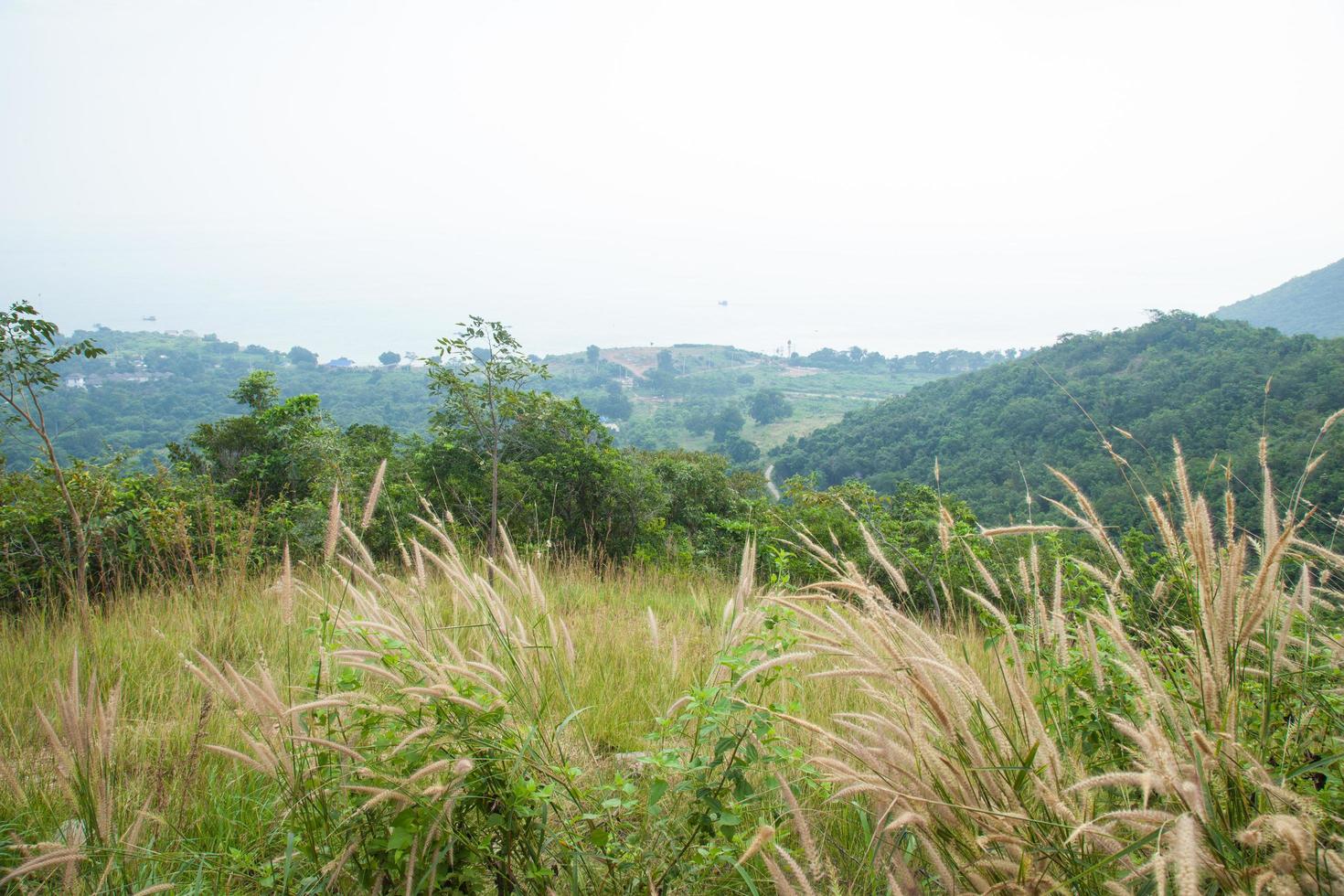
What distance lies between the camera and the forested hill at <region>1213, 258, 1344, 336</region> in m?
86.4

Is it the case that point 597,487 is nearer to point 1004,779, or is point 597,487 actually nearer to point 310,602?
point 310,602

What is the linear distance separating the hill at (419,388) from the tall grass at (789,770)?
13.9ft

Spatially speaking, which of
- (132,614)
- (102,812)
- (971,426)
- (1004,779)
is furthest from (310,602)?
(971,426)

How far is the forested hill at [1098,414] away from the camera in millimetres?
25672

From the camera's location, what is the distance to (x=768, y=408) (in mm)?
91500

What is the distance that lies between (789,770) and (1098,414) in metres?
48.8

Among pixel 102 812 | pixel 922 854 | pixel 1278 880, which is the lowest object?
pixel 922 854

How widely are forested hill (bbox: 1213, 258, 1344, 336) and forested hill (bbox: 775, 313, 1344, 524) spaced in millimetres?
51485

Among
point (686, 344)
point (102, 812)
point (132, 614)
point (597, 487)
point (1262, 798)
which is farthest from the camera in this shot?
point (686, 344)

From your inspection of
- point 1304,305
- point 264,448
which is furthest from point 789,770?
point 1304,305

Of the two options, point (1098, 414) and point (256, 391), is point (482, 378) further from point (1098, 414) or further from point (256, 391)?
point (1098, 414)

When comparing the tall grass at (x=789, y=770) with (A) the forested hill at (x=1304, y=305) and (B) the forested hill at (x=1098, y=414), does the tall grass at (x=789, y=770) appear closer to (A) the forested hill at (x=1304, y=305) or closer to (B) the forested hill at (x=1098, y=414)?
(B) the forested hill at (x=1098, y=414)

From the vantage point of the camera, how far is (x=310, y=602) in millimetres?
3646

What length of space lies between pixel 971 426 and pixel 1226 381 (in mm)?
14245
